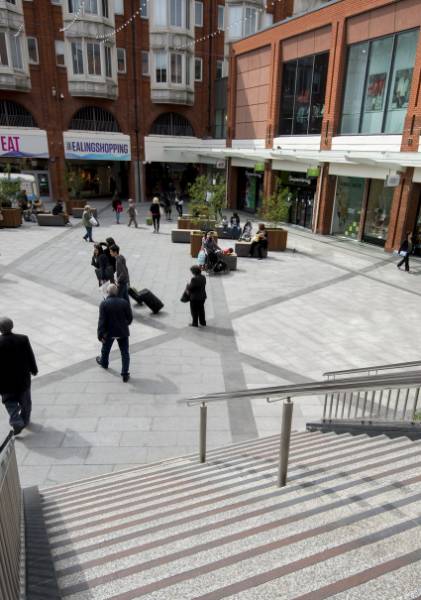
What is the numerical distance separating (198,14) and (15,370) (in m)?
35.2

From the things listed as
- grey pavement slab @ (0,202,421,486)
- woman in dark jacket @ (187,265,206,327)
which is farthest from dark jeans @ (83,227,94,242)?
woman in dark jacket @ (187,265,206,327)

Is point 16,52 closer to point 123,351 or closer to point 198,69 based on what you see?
point 198,69

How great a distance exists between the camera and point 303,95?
23.6 meters

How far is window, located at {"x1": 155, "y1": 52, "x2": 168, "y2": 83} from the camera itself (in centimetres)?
3225

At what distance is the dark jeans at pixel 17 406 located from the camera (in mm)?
5996

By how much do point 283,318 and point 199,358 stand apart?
3211mm

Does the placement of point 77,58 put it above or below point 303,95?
above

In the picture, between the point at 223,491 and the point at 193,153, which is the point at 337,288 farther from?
the point at 193,153

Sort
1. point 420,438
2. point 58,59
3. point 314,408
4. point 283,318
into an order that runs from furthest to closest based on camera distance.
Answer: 1. point 58,59
2. point 283,318
3. point 314,408
4. point 420,438

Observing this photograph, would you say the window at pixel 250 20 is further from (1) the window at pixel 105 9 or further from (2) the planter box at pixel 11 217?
(2) the planter box at pixel 11 217

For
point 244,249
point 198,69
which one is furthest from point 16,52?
point 244,249

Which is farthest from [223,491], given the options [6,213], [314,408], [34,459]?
[6,213]

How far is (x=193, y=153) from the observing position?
3438 centimetres

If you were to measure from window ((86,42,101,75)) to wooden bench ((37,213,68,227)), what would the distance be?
13128 millimetres
